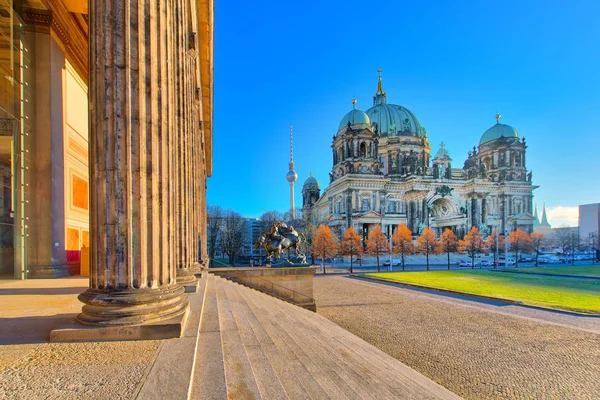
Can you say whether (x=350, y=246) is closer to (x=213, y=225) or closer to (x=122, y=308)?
(x=213, y=225)

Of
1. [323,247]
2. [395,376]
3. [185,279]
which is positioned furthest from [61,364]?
[323,247]

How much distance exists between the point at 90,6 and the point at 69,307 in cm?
533

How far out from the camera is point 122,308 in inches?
184

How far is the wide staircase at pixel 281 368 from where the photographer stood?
397 cm

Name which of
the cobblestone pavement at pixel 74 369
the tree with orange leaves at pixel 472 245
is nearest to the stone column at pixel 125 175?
the cobblestone pavement at pixel 74 369

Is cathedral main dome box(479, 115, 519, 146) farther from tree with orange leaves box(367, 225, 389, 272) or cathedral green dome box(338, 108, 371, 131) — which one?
tree with orange leaves box(367, 225, 389, 272)

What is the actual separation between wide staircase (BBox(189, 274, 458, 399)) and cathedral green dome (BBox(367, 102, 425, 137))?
79.2m

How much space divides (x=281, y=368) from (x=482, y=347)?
9.02 m

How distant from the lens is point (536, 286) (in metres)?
26.8

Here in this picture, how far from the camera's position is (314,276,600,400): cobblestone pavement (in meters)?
7.98

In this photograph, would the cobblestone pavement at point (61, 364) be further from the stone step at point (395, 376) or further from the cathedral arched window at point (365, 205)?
the cathedral arched window at point (365, 205)

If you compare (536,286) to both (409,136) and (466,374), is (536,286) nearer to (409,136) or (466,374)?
(466,374)

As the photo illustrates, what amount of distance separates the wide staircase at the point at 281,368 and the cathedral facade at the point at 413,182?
58335 millimetres

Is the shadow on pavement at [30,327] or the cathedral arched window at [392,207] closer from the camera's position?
the shadow on pavement at [30,327]
